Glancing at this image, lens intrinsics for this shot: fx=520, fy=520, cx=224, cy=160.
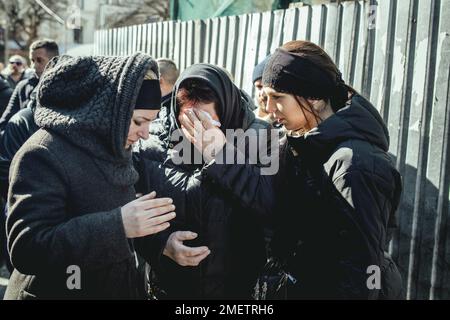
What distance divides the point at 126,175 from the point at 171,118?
639 mm

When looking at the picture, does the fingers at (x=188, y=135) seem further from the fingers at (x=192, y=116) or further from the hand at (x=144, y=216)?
the hand at (x=144, y=216)

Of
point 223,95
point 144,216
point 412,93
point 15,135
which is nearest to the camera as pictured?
point 144,216

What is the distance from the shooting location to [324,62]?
7.06ft

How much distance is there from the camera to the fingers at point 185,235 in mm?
2258

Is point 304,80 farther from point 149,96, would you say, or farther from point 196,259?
point 196,259

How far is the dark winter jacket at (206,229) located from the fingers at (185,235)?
78 mm

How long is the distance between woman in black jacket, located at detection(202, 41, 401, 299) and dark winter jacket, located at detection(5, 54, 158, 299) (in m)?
0.49

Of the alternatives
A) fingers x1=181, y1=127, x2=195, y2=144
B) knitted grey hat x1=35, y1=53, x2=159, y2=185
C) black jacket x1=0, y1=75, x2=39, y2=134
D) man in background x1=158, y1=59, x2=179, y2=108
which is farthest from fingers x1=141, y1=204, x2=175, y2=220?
black jacket x1=0, y1=75, x2=39, y2=134

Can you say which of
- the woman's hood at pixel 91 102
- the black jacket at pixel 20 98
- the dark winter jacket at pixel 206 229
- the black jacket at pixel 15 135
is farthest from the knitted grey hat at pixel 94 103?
the black jacket at pixel 20 98

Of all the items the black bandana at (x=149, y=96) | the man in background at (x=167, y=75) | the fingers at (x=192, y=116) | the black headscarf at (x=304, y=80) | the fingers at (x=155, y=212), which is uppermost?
the man in background at (x=167, y=75)

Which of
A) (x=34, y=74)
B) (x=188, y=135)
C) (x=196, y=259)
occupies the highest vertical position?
(x=34, y=74)

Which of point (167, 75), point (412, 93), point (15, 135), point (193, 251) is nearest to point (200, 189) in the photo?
point (193, 251)

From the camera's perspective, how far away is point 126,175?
6.67 ft

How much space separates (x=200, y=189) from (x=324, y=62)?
30.7 inches
